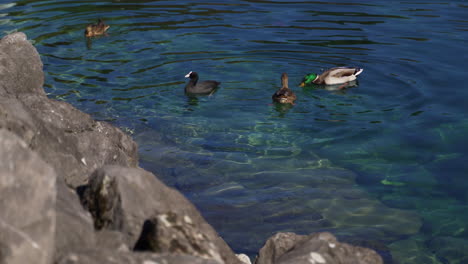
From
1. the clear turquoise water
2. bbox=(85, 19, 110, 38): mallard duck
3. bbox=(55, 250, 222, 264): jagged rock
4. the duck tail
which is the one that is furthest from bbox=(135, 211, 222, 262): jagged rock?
bbox=(85, 19, 110, 38): mallard duck

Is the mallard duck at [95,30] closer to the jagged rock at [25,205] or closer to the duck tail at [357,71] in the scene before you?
the duck tail at [357,71]

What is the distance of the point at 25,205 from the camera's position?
4762mm

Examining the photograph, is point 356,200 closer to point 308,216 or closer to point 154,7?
point 308,216

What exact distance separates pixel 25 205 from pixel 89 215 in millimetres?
958

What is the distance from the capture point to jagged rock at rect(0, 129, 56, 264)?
4520mm

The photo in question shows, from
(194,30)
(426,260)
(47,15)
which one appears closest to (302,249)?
(426,260)

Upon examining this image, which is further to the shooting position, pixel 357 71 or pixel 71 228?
pixel 357 71

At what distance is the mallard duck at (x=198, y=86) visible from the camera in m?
14.8

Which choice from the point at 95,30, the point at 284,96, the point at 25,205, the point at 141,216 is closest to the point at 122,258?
the point at 25,205

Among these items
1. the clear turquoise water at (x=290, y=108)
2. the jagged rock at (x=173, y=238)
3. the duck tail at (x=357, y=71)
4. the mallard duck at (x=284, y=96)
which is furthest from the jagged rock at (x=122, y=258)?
the duck tail at (x=357, y=71)

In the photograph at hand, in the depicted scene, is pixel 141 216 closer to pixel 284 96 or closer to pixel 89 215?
pixel 89 215

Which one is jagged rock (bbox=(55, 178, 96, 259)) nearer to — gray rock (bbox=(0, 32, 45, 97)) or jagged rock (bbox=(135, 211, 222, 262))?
jagged rock (bbox=(135, 211, 222, 262))

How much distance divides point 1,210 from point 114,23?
55.2ft

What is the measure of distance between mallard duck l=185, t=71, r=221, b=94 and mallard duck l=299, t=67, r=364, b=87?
210 centimetres
